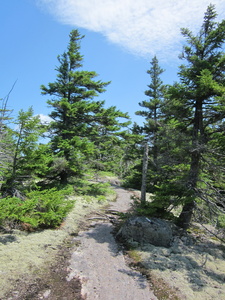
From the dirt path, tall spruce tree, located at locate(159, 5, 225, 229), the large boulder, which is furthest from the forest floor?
tall spruce tree, located at locate(159, 5, 225, 229)

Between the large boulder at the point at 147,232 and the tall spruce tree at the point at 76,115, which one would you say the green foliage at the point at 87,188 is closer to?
the tall spruce tree at the point at 76,115

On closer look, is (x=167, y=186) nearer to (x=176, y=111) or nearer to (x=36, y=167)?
(x=176, y=111)

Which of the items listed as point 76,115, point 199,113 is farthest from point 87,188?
point 199,113

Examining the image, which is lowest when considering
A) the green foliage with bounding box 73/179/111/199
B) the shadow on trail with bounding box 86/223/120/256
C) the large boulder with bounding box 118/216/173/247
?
the shadow on trail with bounding box 86/223/120/256

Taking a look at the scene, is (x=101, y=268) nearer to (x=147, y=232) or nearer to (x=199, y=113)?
(x=147, y=232)

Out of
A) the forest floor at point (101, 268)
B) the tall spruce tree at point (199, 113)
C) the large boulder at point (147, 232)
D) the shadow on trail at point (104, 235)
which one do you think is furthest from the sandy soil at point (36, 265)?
the tall spruce tree at point (199, 113)

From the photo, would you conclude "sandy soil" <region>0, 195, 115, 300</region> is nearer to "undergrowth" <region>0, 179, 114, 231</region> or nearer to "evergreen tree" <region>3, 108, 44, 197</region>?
"undergrowth" <region>0, 179, 114, 231</region>

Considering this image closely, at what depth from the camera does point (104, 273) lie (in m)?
6.90

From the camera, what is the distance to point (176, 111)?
37.1ft

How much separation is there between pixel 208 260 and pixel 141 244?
2.92 metres

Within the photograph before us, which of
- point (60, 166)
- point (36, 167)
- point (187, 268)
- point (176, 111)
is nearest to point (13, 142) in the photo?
point (36, 167)

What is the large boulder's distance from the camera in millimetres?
9375

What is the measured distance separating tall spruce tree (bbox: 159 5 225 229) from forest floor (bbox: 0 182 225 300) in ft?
8.19

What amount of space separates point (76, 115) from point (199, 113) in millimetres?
10538
